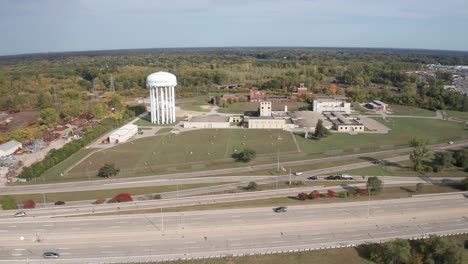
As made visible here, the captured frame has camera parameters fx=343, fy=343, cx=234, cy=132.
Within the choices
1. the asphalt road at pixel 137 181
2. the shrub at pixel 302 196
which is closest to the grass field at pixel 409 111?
the asphalt road at pixel 137 181

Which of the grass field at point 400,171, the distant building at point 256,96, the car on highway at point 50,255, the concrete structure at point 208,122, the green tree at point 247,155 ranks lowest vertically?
the car on highway at point 50,255

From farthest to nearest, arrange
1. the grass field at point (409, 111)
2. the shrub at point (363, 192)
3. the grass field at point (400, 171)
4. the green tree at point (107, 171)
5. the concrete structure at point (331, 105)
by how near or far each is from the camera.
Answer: the concrete structure at point (331, 105), the grass field at point (409, 111), the green tree at point (107, 171), the grass field at point (400, 171), the shrub at point (363, 192)

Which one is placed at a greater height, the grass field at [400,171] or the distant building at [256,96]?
the distant building at [256,96]

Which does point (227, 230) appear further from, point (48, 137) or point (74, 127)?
point (74, 127)

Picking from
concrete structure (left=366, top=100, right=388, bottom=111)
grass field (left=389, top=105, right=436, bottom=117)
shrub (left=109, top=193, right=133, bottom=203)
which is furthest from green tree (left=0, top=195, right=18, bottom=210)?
concrete structure (left=366, top=100, right=388, bottom=111)

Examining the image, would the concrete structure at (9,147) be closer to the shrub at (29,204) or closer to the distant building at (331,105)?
the shrub at (29,204)

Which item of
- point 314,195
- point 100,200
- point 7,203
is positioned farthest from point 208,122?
point 7,203

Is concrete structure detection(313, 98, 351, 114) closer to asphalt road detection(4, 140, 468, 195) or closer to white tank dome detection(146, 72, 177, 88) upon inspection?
asphalt road detection(4, 140, 468, 195)

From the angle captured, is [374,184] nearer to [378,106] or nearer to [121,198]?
[121,198]

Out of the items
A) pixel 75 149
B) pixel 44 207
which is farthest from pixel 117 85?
pixel 44 207
